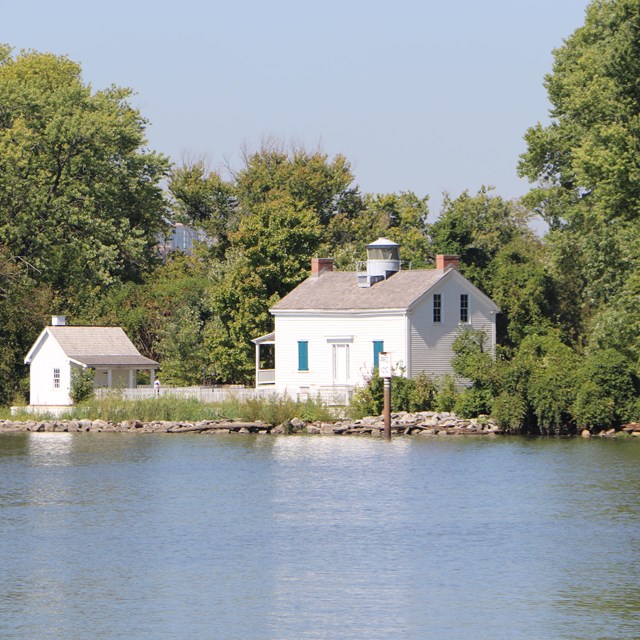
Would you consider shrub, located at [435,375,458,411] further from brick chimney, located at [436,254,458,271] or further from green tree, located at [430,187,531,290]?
green tree, located at [430,187,531,290]

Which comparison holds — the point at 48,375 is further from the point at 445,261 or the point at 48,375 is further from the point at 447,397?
the point at 447,397

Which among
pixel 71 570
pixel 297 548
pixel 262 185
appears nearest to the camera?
pixel 71 570

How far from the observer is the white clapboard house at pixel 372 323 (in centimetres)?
6097

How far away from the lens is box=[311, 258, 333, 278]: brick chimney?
223ft

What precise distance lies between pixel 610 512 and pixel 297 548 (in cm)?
894

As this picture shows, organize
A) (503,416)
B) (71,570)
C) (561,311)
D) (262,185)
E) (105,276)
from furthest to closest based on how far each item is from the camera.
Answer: (262,185)
(105,276)
(561,311)
(503,416)
(71,570)

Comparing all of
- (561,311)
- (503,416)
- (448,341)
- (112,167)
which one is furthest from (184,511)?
(112,167)

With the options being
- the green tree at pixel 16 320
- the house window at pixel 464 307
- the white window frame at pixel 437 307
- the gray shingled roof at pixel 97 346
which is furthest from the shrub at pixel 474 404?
the green tree at pixel 16 320

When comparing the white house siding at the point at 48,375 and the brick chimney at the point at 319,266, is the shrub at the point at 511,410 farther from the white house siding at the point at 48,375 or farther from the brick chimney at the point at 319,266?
the white house siding at the point at 48,375

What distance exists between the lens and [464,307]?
2475 inches

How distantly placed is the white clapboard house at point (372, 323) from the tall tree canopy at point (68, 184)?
16279 millimetres

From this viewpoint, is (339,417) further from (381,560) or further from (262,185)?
(262,185)

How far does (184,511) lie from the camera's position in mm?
37344

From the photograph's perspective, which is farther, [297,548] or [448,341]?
[448,341]
